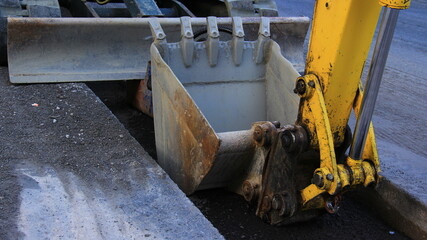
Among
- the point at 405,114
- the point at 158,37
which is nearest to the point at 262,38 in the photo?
the point at 158,37

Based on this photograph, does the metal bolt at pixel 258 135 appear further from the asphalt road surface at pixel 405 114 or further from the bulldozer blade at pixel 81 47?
the bulldozer blade at pixel 81 47

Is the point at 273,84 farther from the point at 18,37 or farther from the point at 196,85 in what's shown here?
the point at 18,37

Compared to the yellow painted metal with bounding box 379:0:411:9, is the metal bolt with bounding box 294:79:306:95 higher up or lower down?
lower down

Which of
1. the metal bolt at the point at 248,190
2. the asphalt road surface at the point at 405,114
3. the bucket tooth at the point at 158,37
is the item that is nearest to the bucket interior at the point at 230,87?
the bucket tooth at the point at 158,37

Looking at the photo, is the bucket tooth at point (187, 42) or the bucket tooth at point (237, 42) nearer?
the bucket tooth at point (187, 42)

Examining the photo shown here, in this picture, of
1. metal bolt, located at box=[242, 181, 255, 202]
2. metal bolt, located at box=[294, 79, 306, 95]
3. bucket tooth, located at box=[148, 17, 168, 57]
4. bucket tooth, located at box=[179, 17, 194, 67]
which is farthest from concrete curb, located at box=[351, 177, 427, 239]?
bucket tooth, located at box=[148, 17, 168, 57]

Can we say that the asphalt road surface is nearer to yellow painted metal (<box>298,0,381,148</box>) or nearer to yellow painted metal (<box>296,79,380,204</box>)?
yellow painted metal (<box>296,79,380,204</box>)

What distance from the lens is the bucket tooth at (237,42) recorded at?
3.59 metres

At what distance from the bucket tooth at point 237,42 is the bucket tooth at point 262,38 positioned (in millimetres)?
106

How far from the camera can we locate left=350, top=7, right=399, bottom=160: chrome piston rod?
2334 millimetres

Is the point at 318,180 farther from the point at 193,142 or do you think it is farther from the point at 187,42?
the point at 187,42

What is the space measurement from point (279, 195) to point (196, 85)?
1078 millimetres

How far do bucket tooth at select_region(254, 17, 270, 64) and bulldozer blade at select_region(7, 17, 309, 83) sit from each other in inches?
18.7

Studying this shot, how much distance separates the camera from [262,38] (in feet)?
11.8
